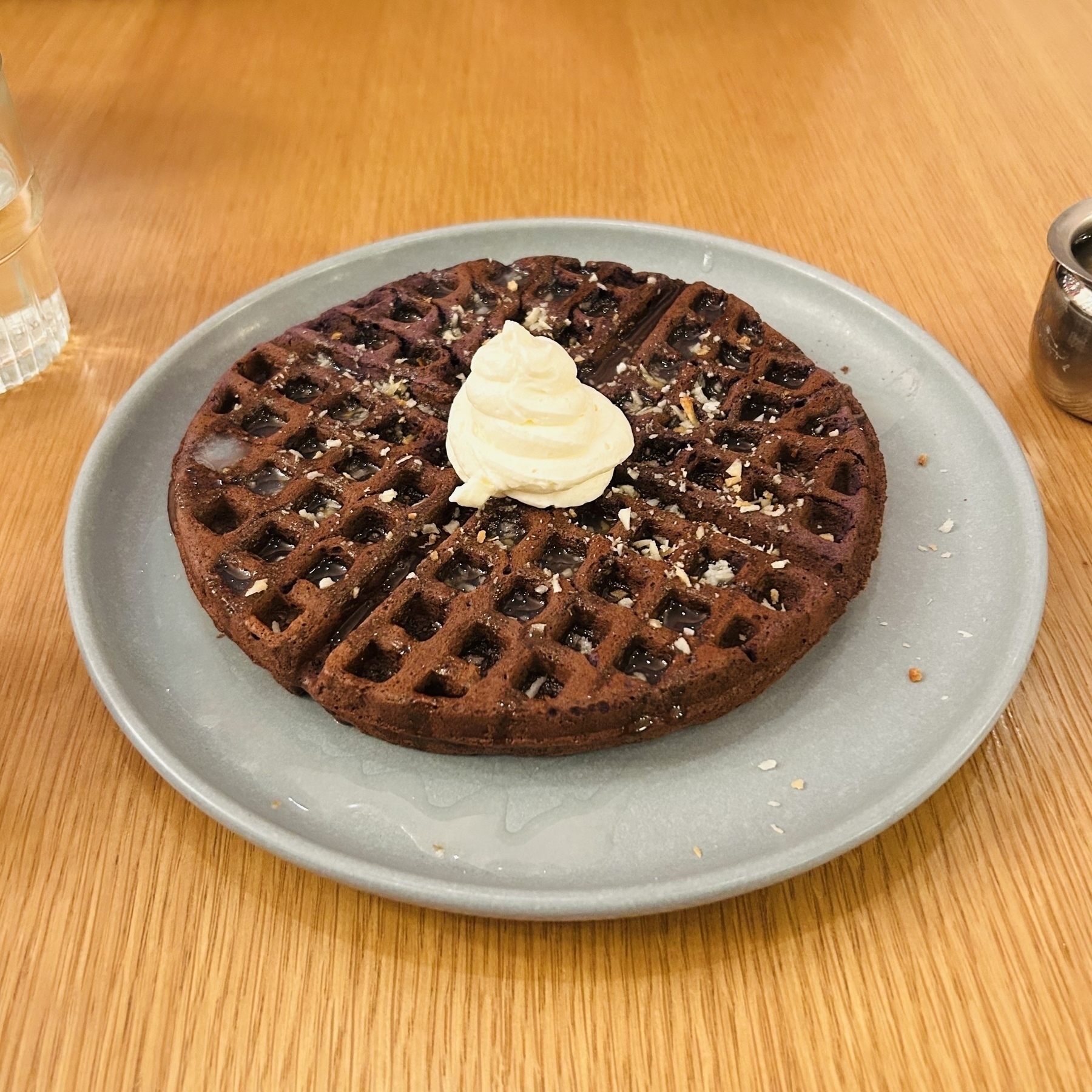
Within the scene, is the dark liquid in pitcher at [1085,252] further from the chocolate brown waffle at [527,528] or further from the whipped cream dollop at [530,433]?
the whipped cream dollop at [530,433]

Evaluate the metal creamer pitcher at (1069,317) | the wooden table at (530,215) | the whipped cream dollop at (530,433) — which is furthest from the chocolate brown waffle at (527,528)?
the metal creamer pitcher at (1069,317)

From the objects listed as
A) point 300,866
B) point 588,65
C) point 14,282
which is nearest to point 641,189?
point 588,65

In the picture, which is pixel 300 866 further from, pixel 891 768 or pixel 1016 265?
pixel 1016 265

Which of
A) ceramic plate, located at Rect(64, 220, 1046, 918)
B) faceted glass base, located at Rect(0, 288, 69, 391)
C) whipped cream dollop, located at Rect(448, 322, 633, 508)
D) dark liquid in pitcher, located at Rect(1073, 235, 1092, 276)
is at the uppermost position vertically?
dark liquid in pitcher, located at Rect(1073, 235, 1092, 276)

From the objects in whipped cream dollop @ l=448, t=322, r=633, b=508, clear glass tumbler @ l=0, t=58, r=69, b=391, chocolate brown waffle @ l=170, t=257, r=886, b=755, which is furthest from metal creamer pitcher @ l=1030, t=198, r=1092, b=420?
clear glass tumbler @ l=0, t=58, r=69, b=391

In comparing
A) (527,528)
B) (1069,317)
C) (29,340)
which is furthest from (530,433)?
(29,340)

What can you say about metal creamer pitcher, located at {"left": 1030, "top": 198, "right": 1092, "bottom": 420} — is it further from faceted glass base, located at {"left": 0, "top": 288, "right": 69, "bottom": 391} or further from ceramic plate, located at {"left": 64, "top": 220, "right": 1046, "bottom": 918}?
faceted glass base, located at {"left": 0, "top": 288, "right": 69, "bottom": 391}
